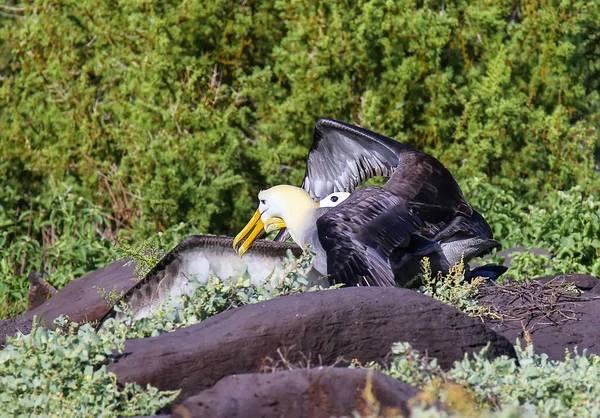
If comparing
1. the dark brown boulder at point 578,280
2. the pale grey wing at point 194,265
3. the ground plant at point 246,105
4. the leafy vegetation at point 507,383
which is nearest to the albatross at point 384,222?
the pale grey wing at point 194,265

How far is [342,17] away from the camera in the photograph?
1190 cm

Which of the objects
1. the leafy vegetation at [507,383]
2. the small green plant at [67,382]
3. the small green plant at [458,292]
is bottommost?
the small green plant at [458,292]

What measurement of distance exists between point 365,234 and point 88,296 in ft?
7.80

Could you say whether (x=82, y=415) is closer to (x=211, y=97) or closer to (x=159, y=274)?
(x=159, y=274)

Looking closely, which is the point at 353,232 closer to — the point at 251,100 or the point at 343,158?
the point at 343,158

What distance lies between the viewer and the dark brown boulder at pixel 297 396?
4.37 m

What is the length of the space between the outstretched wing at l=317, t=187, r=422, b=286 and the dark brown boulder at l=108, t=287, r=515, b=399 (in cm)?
130

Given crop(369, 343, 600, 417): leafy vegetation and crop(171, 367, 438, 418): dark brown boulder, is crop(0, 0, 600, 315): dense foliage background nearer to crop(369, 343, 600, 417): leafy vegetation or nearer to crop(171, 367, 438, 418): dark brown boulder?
crop(369, 343, 600, 417): leafy vegetation

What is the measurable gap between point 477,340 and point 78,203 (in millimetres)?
6488

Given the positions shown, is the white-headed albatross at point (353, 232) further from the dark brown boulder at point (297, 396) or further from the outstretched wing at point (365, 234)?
the dark brown boulder at point (297, 396)

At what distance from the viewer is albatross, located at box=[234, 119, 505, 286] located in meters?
6.95

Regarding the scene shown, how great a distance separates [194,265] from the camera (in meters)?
7.80

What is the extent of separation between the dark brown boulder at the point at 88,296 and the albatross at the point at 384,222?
109 cm

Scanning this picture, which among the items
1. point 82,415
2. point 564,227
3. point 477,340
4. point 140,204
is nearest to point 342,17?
point 140,204
